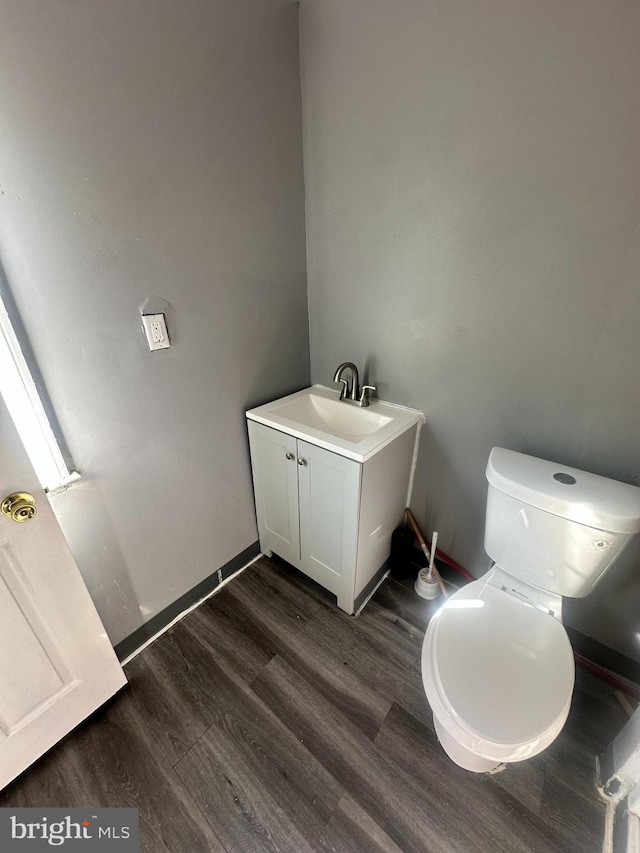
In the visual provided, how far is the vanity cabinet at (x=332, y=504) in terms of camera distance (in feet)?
4.09

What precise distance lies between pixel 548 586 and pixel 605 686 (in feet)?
1.94

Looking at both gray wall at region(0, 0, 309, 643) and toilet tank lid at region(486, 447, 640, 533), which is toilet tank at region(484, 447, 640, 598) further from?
gray wall at region(0, 0, 309, 643)

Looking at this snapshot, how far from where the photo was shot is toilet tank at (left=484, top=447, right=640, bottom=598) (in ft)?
3.05

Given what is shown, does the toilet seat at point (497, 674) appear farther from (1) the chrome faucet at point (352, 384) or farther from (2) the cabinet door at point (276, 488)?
(1) the chrome faucet at point (352, 384)

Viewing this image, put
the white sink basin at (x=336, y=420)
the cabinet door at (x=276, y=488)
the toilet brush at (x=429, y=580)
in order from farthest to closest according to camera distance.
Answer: the toilet brush at (x=429, y=580) < the cabinet door at (x=276, y=488) < the white sink basin at (x=336, y=420)

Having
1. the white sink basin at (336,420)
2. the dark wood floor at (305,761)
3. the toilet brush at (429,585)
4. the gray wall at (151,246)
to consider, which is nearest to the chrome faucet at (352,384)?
the white sink basin at (336,420)

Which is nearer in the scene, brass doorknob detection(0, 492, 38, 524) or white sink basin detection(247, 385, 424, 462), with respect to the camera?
brass doorknob detection(0, 492, 38, 524)

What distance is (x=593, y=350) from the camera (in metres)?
1.03

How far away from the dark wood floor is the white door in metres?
0.14

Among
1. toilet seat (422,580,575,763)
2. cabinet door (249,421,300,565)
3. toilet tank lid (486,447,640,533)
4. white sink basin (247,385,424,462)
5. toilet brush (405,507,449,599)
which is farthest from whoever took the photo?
toilet brush (405,507,449,599)

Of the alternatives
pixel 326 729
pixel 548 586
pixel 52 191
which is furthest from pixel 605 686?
pixel 52 191

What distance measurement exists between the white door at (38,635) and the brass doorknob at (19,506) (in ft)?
0.05

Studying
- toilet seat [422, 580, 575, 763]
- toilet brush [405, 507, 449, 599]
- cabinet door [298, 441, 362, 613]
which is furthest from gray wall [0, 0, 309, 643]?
toilet seat [422, 580, 575, 763]

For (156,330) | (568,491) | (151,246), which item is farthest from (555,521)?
(151,246)
